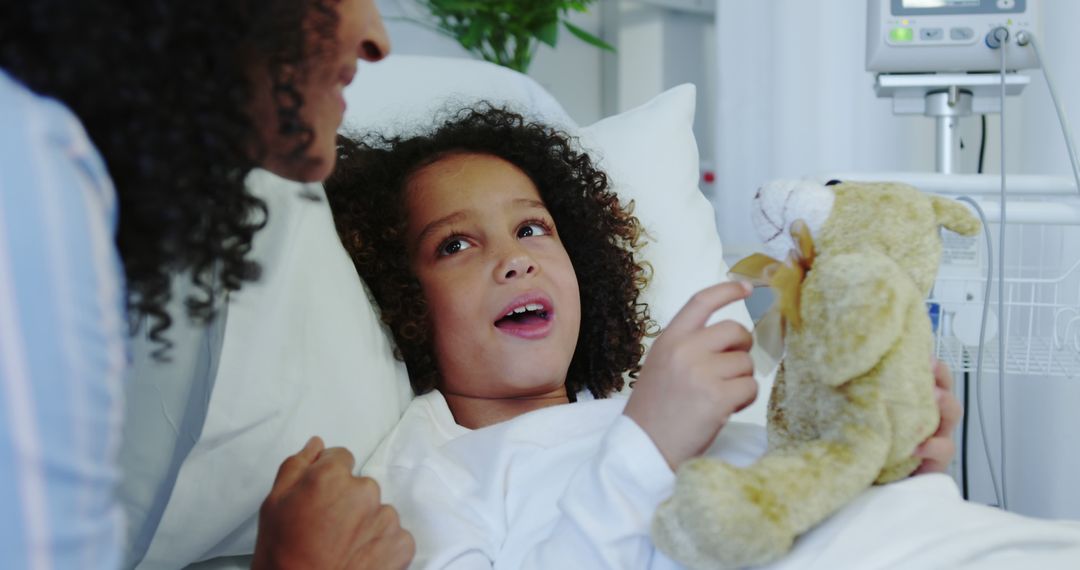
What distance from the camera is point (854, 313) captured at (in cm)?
61

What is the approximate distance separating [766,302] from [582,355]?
1.32 feet

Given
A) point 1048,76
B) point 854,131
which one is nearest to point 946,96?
point 1048,76

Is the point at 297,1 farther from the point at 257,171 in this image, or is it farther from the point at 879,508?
the point at 879,508

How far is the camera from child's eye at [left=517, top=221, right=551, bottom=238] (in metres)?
1.09

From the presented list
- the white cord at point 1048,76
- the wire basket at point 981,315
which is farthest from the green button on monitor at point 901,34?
the wire basket at point 981,315

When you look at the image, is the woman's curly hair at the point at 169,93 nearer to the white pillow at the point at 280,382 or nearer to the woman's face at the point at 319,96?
the woman's face at the point at 319,96

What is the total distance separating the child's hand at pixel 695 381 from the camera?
0.72m

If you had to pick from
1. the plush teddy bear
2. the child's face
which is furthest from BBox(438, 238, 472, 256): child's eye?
the plush teddy bear

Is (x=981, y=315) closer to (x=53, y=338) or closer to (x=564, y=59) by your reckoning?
(x=53, y=338)

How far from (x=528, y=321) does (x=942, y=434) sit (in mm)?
445

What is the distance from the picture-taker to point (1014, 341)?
1138 mm

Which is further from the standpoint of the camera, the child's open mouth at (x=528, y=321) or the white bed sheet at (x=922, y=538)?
the child's open mouth at (x=528, y=321)

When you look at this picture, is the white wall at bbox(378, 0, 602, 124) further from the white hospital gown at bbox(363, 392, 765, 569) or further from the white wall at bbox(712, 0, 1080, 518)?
the white hospital gown at bbox(363, 392, 765, 569)

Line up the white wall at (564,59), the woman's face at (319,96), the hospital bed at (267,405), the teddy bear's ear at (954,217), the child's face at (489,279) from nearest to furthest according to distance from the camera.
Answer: the woman's face at (319,96) → the teddy bear's ear at (954,217) → the hospital bed at (267,405) → the child's face at (489,279) → the white wall at (564,59)
